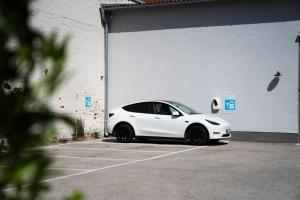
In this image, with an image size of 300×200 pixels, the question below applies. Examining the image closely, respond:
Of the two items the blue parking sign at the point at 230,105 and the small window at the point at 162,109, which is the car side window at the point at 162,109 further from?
the blue parking sign at the point at 230,105

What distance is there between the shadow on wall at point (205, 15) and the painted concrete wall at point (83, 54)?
3.57 feet

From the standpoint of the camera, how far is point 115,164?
1159 centimetres

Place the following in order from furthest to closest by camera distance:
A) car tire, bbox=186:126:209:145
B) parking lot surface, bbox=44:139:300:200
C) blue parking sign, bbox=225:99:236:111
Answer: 1. blue parking sign, bbox=225:99:236:111
2. car tire, bbox=186:126:209:145
3. parking lot surface, bbox=44:139:300:200

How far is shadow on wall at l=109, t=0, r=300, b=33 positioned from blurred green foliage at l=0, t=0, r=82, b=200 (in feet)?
55.8

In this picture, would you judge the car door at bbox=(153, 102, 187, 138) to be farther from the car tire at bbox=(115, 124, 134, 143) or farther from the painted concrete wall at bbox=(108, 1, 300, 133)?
the painted concrete wall at bbox=(108, 1, 300, 133)

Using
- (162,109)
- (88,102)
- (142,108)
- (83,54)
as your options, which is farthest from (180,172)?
(83,54)

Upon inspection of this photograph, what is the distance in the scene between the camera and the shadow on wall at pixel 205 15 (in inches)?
686

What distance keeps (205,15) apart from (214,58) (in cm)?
169

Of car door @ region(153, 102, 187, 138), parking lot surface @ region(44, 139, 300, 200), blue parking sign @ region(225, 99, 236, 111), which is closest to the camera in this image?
parking lot surface @ region(44, 139, 300, 200)

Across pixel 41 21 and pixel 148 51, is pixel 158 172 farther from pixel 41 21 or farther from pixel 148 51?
pixel 148 51

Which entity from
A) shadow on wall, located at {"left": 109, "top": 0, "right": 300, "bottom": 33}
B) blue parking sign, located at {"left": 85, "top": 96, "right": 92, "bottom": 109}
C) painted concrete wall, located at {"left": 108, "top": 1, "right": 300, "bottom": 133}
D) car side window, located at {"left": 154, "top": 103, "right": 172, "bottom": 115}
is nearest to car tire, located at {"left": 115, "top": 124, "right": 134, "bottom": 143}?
car side window, located at {"left": 154, "top": 103, "right": 172, "bottom": 115}

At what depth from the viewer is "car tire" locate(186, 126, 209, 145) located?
16234 mm

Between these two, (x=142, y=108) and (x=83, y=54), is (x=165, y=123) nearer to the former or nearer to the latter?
(x=142, y=108)

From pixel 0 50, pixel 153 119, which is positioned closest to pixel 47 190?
pixel 0 50
